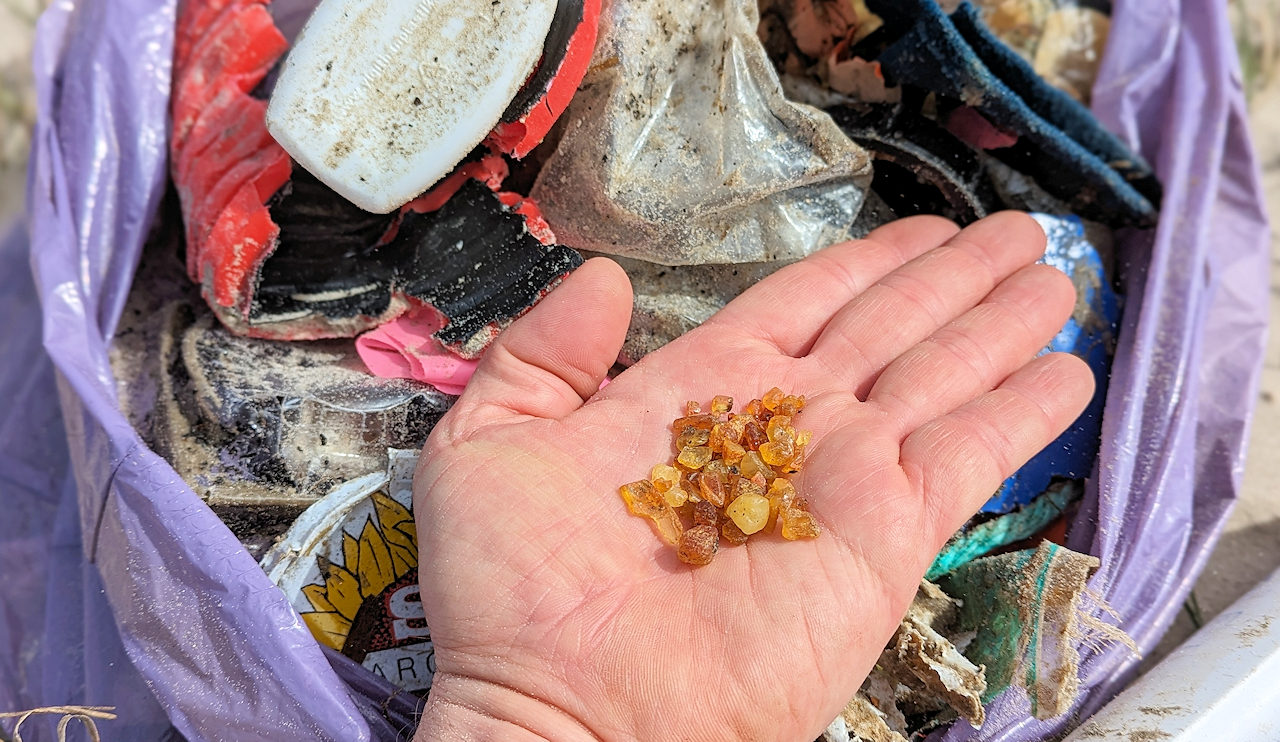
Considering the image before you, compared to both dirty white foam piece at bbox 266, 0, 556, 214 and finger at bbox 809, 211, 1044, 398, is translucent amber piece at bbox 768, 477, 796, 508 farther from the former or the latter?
dirty white foam piece at bbox 266, 0, 556, 214

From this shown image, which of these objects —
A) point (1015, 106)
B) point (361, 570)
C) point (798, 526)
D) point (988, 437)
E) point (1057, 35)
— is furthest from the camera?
point (1057, 35)

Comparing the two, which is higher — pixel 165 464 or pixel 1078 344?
pixel 1078 344

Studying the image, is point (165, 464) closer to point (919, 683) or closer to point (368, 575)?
point (368, 575)

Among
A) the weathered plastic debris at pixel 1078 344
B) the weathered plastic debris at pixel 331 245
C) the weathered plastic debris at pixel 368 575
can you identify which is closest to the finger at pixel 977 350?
the weathered plastic debris at pixel 1078 344

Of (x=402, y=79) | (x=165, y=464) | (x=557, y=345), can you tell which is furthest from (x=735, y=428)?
(x=165, y=464)

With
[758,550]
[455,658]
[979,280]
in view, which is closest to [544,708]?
[455,658]

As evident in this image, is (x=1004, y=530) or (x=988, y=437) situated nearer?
(x=988, y=437)
